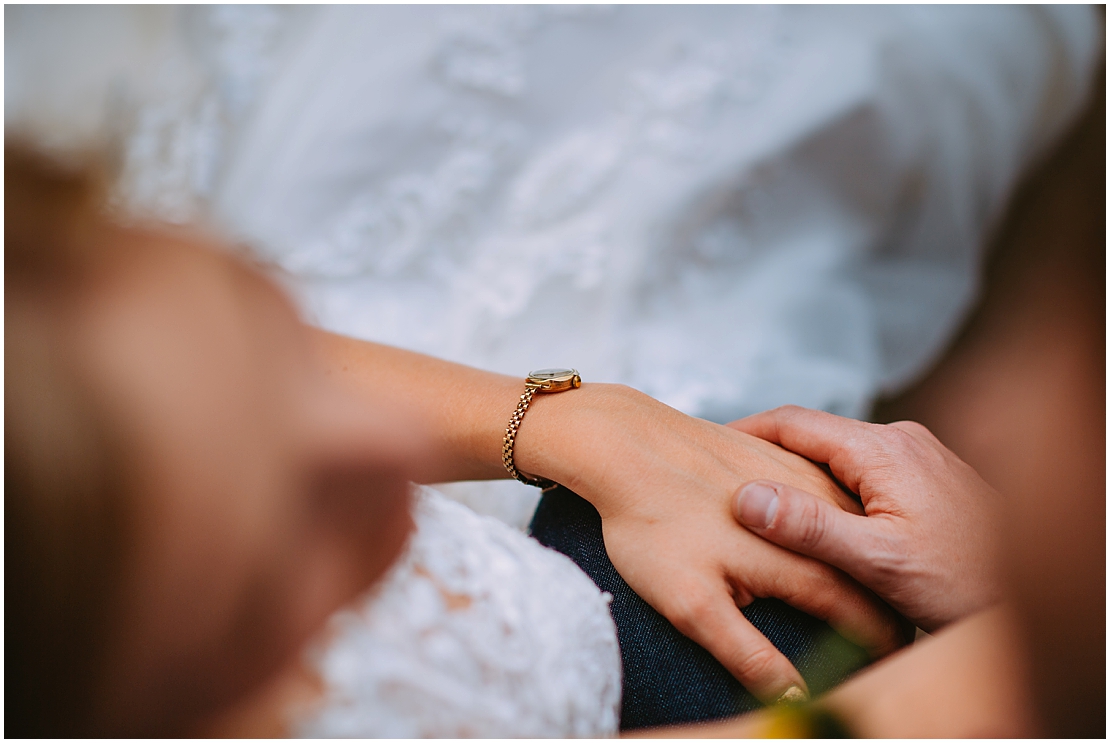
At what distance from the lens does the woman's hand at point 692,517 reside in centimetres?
60

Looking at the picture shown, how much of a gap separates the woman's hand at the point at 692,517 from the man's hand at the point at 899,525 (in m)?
0.02

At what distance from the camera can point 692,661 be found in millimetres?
623

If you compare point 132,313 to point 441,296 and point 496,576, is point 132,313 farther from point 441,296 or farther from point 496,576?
point 441,296

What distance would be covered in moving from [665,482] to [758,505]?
93 mm

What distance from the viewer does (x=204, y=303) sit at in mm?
469

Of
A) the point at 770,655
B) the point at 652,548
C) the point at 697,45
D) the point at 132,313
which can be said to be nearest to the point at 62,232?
the point at 132,313

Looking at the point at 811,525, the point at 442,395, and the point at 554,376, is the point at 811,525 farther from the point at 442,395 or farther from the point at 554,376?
the point at 442,395

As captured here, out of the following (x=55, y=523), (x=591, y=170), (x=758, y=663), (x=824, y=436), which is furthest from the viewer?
(x=591, y=170)

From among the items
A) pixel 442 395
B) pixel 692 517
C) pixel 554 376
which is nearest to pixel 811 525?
pixel 692 517

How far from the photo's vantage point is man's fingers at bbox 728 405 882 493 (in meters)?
0.69

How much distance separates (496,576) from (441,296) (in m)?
0.66

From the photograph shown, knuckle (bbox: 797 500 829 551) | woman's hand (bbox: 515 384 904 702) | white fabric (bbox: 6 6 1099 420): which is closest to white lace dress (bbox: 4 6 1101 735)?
white fabric (bbox: 6 6 1099 420)

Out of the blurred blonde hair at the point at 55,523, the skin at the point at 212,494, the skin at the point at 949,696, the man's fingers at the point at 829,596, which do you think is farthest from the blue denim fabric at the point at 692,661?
the blurred blonde hair at the point at 55,523

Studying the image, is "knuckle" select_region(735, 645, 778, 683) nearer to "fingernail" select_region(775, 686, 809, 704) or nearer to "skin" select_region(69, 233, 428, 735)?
"fingernail" select_region(775, 686, 809, 704)
